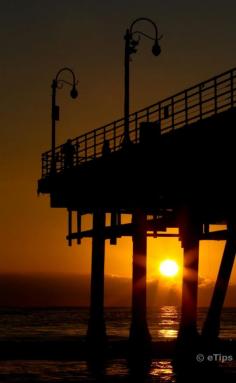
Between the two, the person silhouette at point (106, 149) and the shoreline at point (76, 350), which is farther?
the shoreline at point (76, 350)

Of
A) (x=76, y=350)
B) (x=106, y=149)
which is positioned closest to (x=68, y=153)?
(x=106, y=149)

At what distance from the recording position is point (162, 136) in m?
33.3

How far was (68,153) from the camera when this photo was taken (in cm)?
4381

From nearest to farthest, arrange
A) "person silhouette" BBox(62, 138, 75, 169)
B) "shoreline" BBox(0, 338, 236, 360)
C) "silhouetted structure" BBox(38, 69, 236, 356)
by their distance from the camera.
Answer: "silhouetted structure" BBox(38, 69, 236, 356), "shoreline" BBox(0, 338, 236, 360), "person silhouette" BBox(62, 138, 75, 169)

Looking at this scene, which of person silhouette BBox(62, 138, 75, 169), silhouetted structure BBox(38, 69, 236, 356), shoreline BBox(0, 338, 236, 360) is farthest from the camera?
person silhouette BBox(62, 138, 75, 169)

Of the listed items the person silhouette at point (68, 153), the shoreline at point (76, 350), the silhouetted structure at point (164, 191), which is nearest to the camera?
the silhouetted structure at point (164, 191)

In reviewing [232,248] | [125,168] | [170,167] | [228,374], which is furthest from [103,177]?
[232,248]

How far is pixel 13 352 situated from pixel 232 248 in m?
21.6

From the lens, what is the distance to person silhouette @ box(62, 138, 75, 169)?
4342cm

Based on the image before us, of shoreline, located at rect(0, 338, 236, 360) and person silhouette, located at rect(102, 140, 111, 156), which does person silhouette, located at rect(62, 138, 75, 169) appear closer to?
person silhouette, located at rect(102, 140, 111, 156)

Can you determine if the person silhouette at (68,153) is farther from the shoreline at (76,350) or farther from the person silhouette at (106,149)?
the shoreline at (76,350)

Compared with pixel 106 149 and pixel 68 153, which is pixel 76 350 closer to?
pixel 68 153

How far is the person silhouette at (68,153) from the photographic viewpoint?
43425 mm

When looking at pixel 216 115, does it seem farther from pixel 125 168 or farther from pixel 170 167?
pixel 125 168
